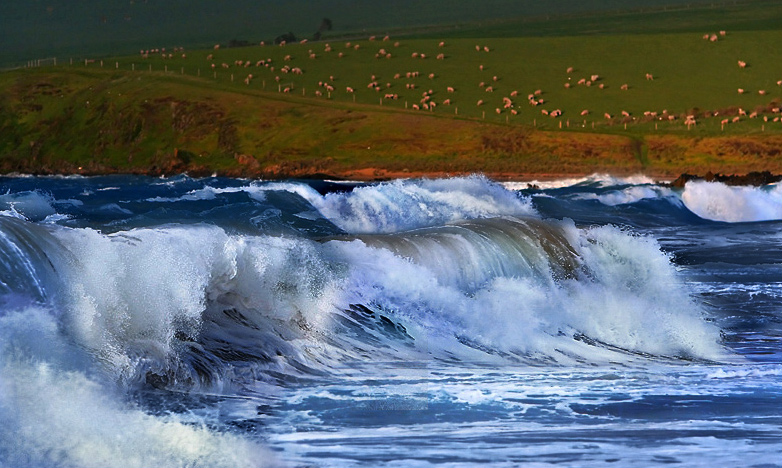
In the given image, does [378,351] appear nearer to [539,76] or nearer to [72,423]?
[72,423]

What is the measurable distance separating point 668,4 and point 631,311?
151 m

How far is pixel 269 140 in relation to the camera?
101 m

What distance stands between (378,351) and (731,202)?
117ft

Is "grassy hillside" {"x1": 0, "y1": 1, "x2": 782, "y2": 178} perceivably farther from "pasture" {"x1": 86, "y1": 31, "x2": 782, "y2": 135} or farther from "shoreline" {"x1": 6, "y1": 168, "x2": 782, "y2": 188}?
"shoreline" {"x1": 6, "y1": 168, "x2": 782, "y2": 188}

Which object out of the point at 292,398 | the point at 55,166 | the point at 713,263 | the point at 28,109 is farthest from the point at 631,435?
the point at 28,109

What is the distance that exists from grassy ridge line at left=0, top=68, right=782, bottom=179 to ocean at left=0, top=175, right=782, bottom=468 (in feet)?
185

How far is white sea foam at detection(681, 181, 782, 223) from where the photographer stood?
1901 inches

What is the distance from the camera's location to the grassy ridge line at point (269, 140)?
8244 cm

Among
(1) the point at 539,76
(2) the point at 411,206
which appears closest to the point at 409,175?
(1) the point at 539,76

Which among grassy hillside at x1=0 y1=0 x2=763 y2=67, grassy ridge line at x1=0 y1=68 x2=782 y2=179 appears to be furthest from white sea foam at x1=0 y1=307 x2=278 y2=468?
grassy hillside at x1=0 y1=0 x2=763 y2=67

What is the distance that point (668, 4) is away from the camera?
163750mm

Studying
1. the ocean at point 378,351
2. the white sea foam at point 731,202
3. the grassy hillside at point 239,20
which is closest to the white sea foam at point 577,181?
the white sea foam at point 731,202

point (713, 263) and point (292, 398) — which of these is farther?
point (713, 263)

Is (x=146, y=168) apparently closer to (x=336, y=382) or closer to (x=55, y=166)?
(x=55, y=166)
